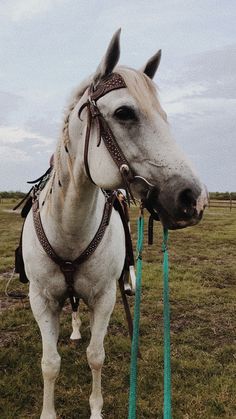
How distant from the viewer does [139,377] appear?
14.1ft

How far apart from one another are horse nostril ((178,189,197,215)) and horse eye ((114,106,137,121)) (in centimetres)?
49

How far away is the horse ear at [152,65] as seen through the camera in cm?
256

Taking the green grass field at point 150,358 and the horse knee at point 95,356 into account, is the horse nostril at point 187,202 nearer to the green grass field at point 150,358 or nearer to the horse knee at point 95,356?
the horse knee at point 95,356

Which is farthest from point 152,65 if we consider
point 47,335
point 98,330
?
point 47,335

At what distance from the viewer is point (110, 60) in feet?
7.47

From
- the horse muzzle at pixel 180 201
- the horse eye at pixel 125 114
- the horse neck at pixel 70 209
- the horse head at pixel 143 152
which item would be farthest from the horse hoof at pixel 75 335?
the horse eye at pixel 125 114

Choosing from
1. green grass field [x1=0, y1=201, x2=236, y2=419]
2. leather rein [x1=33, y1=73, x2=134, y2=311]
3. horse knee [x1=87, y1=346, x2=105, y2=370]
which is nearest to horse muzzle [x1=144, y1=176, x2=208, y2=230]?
leather rein [x1=33, y1=73, x2=134, y2=311]

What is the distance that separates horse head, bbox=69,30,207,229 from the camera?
6.42ft

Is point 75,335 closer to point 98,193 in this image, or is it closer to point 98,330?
point 98,330

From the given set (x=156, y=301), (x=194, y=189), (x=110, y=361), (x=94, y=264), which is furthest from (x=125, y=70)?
(x=156, y=301)

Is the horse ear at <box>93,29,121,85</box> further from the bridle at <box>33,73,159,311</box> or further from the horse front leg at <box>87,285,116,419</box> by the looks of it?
the horse front leg at <box>87,285,116,419</box>

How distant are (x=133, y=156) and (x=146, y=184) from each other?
0.54 feet

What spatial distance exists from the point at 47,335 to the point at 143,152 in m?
1.78

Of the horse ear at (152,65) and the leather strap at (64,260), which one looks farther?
the leather strap at (64,260)
